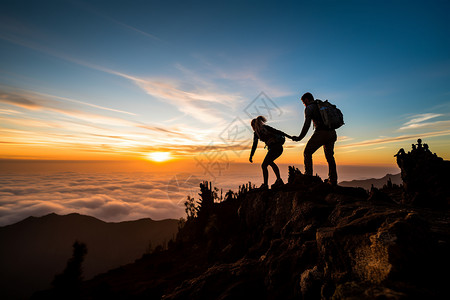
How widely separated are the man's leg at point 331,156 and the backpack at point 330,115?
307 mm

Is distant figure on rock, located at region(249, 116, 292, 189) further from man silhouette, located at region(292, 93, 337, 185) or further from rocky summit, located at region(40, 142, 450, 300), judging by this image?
rocky summit, located at region(40, 142, 450, 300)

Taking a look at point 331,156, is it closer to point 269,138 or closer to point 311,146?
point 311,146

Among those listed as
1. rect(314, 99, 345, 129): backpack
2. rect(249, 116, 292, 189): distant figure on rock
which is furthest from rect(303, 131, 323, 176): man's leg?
rect(249, 116, 292, 189): distant figure on rock

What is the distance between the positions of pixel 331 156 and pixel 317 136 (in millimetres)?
807

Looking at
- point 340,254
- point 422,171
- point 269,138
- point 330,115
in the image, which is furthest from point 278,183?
point 422,171

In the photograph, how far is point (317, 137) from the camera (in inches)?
218

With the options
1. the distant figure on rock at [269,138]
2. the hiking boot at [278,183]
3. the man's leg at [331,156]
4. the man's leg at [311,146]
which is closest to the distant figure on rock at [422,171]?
the man's leg at [331,156]

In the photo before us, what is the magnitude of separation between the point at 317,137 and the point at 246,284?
4137 millimetres

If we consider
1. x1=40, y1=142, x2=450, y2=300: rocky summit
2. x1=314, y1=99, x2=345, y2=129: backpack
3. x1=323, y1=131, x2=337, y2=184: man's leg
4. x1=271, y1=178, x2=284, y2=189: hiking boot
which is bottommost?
x1=40, y1=142, x2=450, y2=300: rocky summit

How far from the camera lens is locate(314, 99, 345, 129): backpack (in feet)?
17.5

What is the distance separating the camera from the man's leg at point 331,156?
5625 millimetres

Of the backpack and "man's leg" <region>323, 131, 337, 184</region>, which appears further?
"man's leg" <region>323, 131, 337, 184</region>

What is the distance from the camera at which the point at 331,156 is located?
5750 millimetres

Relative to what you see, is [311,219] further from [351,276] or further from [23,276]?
[23,276]
